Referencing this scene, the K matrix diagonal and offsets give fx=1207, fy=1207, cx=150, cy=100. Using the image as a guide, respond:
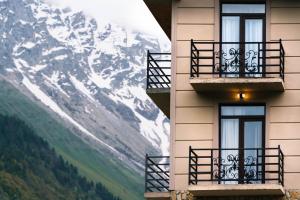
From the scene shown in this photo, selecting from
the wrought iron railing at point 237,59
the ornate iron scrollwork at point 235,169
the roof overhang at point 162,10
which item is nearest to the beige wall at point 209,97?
the wrought iron railing at point 237,59

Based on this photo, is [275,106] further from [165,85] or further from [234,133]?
[165,85]

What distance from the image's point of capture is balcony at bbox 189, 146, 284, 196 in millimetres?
33750

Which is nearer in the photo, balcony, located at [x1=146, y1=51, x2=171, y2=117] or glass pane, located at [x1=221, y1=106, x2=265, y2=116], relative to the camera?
glass pane, located at [x1=221, y1=106, x2=265, y2=116]

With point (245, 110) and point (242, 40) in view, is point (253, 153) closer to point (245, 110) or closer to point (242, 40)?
point (245, 110)

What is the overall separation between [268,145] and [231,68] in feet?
8.17

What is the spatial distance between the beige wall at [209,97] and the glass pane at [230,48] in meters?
0.29

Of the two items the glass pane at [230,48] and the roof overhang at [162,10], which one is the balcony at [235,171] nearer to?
the glass pane at [230,48]

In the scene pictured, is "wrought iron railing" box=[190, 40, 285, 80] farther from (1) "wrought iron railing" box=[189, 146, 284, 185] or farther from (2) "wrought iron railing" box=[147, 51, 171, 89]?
(1) "wrought iron railing" box=[189, 146, 284, 185]

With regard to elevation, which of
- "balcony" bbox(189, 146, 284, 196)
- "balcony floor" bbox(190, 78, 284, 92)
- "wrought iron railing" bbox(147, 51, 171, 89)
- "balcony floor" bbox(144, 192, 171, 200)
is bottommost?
"balcony floor" bbox(144, 192, 171, 200)

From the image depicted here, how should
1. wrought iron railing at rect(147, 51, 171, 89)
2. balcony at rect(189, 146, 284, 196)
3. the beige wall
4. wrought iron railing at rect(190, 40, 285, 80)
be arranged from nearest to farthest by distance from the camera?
balcony at rect(189, 146, 284, 196) < wrought iron railing at rect(190, 40, 285, 80) < the beige wall < wrought iron railing at rect(147, 51, 171, 89)

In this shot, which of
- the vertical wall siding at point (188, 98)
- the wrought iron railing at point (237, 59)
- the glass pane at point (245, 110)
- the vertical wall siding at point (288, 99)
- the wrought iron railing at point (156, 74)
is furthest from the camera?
the wrought iron railing at point (156, 74)

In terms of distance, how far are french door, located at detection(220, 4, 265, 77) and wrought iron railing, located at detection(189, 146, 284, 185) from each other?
228 cm

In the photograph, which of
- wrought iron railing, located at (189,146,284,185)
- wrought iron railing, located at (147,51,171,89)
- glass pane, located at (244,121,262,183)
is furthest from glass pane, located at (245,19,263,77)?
wrought iron railing, located at (147,51,171,89)

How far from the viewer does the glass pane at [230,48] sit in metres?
35.2
